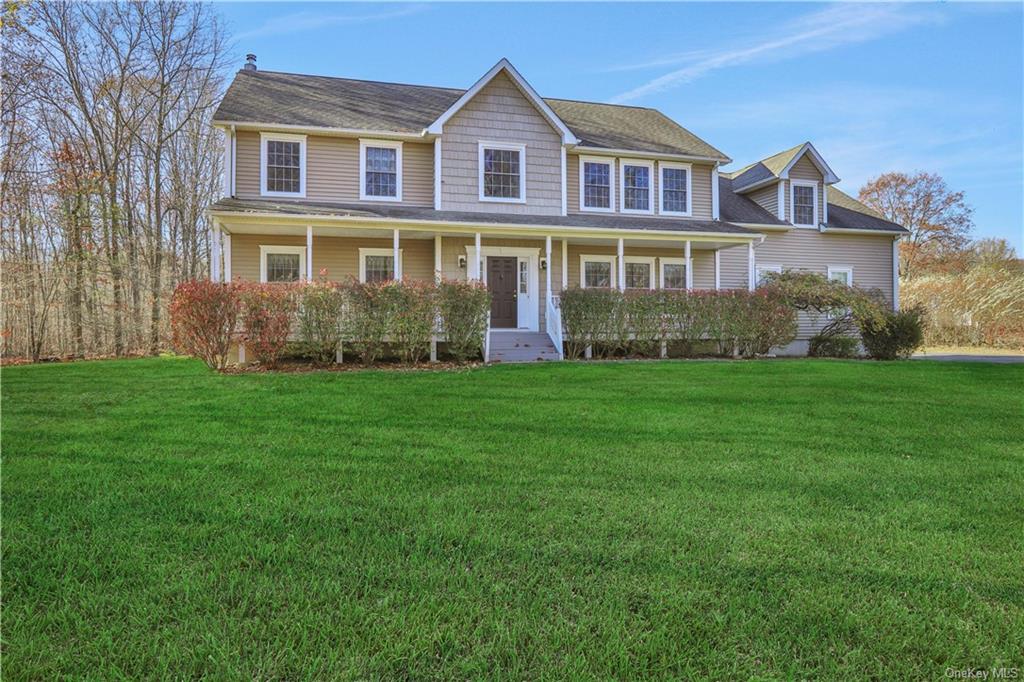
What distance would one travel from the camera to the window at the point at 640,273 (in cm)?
1605

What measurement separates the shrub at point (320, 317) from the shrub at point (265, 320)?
1.00ft

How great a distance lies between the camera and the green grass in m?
1.91

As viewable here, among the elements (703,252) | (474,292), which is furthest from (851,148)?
(474,292)

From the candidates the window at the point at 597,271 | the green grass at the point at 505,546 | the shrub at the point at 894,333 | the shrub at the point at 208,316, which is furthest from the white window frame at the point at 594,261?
the green grass at the point at 505,546

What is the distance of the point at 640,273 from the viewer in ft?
53.1

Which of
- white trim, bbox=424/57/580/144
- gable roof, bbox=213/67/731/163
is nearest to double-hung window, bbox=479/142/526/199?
white trim, bbox=424/57/580/144

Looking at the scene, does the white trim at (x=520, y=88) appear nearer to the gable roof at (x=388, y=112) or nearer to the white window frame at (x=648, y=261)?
the gable roof at (x=388, y=112)

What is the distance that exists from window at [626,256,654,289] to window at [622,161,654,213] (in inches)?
58.4

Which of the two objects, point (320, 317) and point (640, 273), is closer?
point (320, 317)

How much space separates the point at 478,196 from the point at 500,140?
1683 mm

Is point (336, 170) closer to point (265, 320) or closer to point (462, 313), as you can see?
point (265, 320)

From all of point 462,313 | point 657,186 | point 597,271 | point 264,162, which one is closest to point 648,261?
Answer: point 597,271

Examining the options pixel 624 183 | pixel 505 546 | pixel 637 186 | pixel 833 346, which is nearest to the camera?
→ pixel 505 546

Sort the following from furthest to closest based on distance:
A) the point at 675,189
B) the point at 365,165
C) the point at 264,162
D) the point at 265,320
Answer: the point at 675,189, the point at 365,165, the point at 264,162, the point at 265,320
